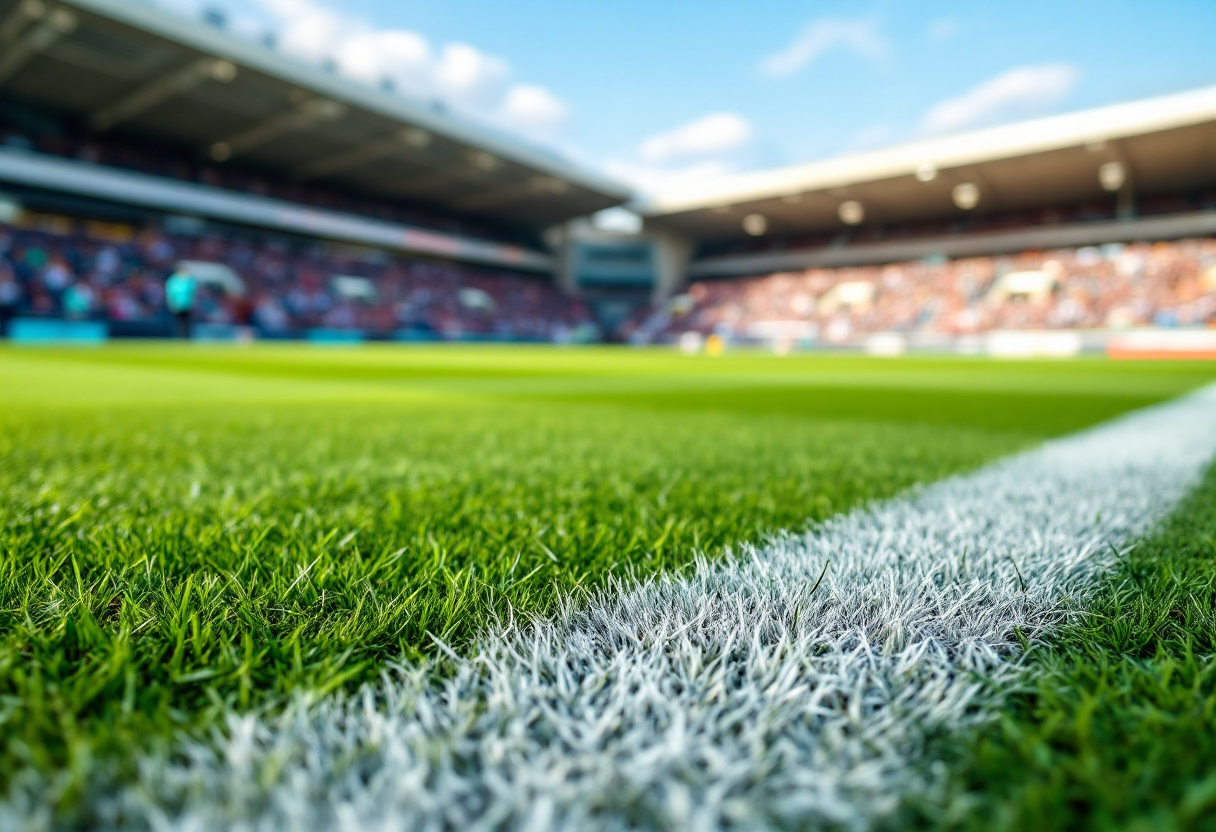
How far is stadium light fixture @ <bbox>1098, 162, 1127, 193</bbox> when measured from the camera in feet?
78.4

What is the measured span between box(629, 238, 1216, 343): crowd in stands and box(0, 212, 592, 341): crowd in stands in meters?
8.67

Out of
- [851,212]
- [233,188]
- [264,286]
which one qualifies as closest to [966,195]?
[851,212]

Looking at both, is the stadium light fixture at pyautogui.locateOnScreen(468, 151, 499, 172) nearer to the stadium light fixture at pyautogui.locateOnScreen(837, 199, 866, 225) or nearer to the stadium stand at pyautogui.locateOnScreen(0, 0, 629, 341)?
the stadium stand at pyautogui.locateOnScreen(0, 0, 629, 341)

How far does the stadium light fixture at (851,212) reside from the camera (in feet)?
100

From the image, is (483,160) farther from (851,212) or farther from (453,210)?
(851,212)

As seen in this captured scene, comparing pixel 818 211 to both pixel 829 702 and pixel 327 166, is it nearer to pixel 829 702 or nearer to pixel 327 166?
pixel 327 166

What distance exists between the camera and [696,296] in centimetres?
3681

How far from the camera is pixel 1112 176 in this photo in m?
24.8

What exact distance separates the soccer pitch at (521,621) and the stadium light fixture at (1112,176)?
28.6 m

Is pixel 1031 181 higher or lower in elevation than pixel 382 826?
higher

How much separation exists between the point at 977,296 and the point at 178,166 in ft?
103

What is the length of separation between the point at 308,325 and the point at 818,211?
2309cm

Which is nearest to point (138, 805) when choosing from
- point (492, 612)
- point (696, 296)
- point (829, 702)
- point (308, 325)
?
point (492, 612)

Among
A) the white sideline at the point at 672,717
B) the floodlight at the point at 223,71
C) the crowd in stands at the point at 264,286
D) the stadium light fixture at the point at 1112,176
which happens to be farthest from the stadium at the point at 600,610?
the stadium light fixture at the point at 1112,176
